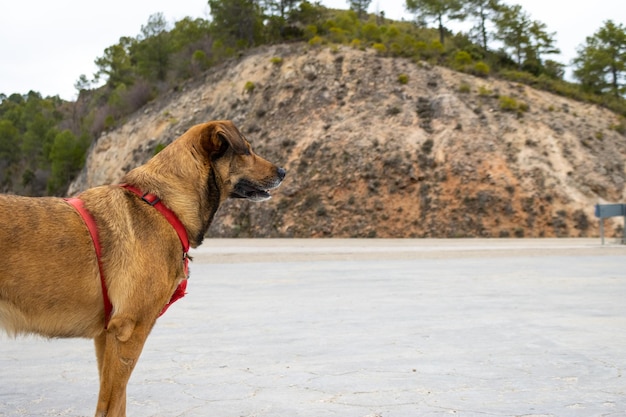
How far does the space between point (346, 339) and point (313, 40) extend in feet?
153

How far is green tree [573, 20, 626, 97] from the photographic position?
5769 cm

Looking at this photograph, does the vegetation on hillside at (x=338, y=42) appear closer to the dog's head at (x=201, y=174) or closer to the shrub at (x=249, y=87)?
the shrub at (x=249, y=87)

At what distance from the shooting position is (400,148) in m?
41.4

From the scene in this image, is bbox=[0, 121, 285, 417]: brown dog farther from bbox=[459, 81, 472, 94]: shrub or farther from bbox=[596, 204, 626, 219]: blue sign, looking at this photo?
bbox=[459, 81, 472, 94]: shrub

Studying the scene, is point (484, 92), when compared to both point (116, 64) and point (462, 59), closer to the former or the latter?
point (462, 59)

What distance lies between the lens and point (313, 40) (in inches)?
2012

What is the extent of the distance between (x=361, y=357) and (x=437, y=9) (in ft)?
206

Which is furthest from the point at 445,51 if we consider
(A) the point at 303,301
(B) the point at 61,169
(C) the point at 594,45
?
(A) the point at 303,301

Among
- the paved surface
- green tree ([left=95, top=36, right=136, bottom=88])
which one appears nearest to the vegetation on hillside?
green tree ([left=95, top=36, right=136, bottom=88])

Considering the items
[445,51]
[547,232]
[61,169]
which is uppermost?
[445,51]

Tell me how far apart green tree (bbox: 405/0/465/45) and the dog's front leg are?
203 feet

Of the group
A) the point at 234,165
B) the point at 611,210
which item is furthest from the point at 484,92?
the point at 234,165

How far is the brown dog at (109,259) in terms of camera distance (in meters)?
Answer: 3.33

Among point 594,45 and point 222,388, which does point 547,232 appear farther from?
point 222,388
